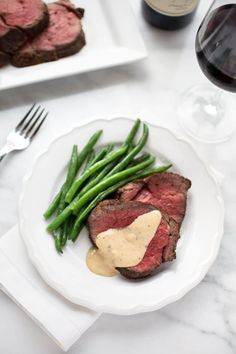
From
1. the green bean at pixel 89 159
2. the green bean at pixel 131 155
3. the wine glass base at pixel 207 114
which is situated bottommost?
the wine glass base at pixel 207 114

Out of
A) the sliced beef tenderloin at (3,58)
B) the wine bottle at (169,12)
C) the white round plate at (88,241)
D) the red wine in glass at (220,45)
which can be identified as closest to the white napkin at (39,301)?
the white round plate at (88,241)

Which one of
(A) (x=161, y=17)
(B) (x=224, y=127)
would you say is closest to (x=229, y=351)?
(B) (x=224, y=127)

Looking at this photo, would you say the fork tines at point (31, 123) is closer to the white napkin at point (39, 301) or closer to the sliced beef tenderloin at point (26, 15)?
the sliced beef tenderloin at point (26, 15)

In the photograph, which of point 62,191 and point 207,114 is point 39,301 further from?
point 207,114

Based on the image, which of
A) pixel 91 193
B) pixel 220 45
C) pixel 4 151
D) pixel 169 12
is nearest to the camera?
pixel 220 45

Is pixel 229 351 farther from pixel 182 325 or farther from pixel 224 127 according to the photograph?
pixel 224 127

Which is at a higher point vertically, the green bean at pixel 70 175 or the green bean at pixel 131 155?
the green bean at pixel 70 175

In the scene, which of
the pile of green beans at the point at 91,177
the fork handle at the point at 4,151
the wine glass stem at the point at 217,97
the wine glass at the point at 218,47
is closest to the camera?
the wine glass at the point at 218,47

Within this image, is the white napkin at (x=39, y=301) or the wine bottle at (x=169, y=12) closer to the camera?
the white napkin at (x=39, y=301)

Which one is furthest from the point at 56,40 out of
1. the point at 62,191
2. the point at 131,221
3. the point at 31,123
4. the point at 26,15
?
the point at 131,221
